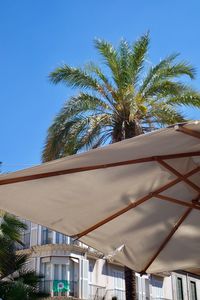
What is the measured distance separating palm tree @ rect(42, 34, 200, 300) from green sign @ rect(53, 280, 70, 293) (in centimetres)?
2450

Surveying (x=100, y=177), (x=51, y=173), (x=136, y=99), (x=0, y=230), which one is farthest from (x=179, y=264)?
(x=0, y=230)

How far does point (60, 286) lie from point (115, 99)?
26.2 m

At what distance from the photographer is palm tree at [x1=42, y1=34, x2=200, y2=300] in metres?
17.8

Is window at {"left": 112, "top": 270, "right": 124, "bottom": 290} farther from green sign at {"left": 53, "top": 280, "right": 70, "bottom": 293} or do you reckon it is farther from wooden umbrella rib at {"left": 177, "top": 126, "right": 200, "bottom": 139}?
wooden umbrella rib at {"left": 177, "top": 126, "right": 200, "bottom": 139}

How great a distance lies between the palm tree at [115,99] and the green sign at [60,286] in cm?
2450

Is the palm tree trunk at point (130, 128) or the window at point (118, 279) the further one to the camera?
the window at point (118, 279)

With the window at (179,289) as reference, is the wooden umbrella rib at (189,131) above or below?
below

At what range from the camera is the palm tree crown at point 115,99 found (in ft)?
58.3

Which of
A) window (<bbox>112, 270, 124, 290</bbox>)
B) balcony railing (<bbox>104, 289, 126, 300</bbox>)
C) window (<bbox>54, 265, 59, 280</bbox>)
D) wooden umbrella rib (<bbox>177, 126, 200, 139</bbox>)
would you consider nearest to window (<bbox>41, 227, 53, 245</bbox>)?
window (<bbox>54, 265, 59, 280</bbox>)

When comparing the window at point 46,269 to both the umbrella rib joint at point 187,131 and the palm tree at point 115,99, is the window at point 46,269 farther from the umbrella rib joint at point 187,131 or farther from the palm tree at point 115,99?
the umbrella rib joint at point 187,131

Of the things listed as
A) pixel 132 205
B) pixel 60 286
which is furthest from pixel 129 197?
pixel 60 286

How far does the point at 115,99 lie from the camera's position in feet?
58.9

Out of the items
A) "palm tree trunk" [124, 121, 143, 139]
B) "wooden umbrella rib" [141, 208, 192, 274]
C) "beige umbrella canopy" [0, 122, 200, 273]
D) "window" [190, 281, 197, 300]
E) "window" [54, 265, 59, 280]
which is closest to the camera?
"beige umbrella canopy" [0, 122, 200, 273]

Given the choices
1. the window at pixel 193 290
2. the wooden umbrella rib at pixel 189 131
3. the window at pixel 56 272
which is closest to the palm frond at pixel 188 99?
the wooden umbrella rib at pixel 189 131
